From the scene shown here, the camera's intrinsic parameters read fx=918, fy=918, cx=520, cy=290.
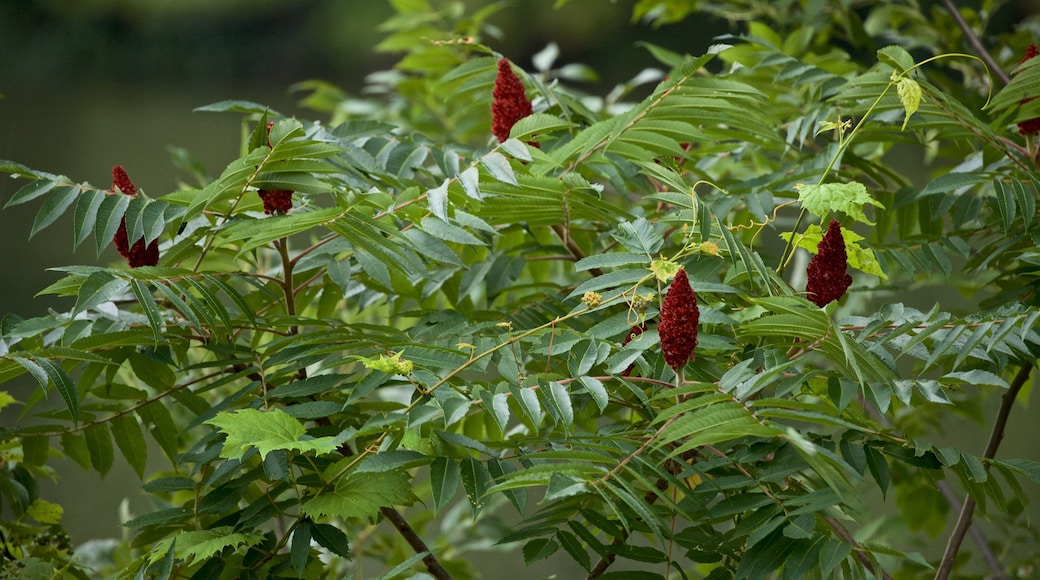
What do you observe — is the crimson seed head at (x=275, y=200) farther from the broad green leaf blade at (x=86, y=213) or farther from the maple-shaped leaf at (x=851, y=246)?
the maple-shaped leaf at (x=851, y=246)

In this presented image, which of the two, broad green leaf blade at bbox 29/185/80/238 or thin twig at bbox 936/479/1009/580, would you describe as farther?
thin twig at bbox 936/479/1009/580

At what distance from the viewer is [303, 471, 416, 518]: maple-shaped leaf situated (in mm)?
736

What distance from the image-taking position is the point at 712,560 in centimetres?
79

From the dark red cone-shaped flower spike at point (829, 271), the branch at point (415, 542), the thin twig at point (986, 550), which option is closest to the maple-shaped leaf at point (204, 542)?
the branch at point (415, 542)

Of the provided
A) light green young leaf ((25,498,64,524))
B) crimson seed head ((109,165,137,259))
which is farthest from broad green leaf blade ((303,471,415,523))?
light green young leaf ((25,498,64,524))

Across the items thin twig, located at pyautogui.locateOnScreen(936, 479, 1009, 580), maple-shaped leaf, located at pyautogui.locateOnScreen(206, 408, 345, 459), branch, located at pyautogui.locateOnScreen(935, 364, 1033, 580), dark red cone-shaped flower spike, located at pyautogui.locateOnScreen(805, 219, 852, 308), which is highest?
dark red cone-shaped flower spike, located at pyautogui.locateOnScreen(805, 219, 852, 308)

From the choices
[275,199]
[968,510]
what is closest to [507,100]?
[275,199]

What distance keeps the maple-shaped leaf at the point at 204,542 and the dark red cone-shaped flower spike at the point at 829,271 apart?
20.2 inches

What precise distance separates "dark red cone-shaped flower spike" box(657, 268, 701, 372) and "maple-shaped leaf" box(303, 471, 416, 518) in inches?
9.9

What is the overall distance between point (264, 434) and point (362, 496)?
0.34ft

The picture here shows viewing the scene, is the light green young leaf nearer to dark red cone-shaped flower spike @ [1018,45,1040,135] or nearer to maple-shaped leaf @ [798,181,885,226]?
maple-shaped leaf @ [798,181,885,226]

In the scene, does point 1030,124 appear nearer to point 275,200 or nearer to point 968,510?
point 968,510

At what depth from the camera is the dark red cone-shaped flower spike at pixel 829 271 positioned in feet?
2.51

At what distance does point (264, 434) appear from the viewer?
696 mm
